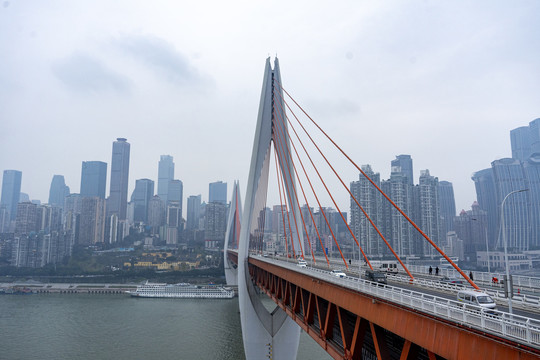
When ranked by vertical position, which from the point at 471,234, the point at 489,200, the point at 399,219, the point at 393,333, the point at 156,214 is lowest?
the point at 393,333

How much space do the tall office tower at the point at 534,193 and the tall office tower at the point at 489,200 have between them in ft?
29.5

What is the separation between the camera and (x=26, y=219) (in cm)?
11744

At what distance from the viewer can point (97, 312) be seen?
155 ft

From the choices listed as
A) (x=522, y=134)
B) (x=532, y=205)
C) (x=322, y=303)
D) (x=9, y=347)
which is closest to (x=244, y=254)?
(x=322, y=303)

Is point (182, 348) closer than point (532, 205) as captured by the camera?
Yes

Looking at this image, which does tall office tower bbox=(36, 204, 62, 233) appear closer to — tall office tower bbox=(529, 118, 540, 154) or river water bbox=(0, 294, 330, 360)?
river water bbox=(0, 294, 330, 360)

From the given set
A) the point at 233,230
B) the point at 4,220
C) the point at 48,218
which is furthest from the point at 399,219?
the point at 4,220

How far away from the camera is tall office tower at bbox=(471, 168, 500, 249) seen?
333 ft

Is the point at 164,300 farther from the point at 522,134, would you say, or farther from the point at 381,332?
the point at 522,134

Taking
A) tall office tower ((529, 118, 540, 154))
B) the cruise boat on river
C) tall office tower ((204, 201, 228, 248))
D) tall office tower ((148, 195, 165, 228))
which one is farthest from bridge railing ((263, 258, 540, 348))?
tall office tower ((148, 195, 165, 228))

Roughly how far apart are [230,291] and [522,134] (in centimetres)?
13019

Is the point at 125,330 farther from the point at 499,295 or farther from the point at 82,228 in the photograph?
the point at 82,228

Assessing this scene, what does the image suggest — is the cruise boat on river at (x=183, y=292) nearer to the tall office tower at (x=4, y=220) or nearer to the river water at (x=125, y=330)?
the river water at (x=125, y=330)

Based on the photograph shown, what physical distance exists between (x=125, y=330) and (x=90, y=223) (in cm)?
10155
